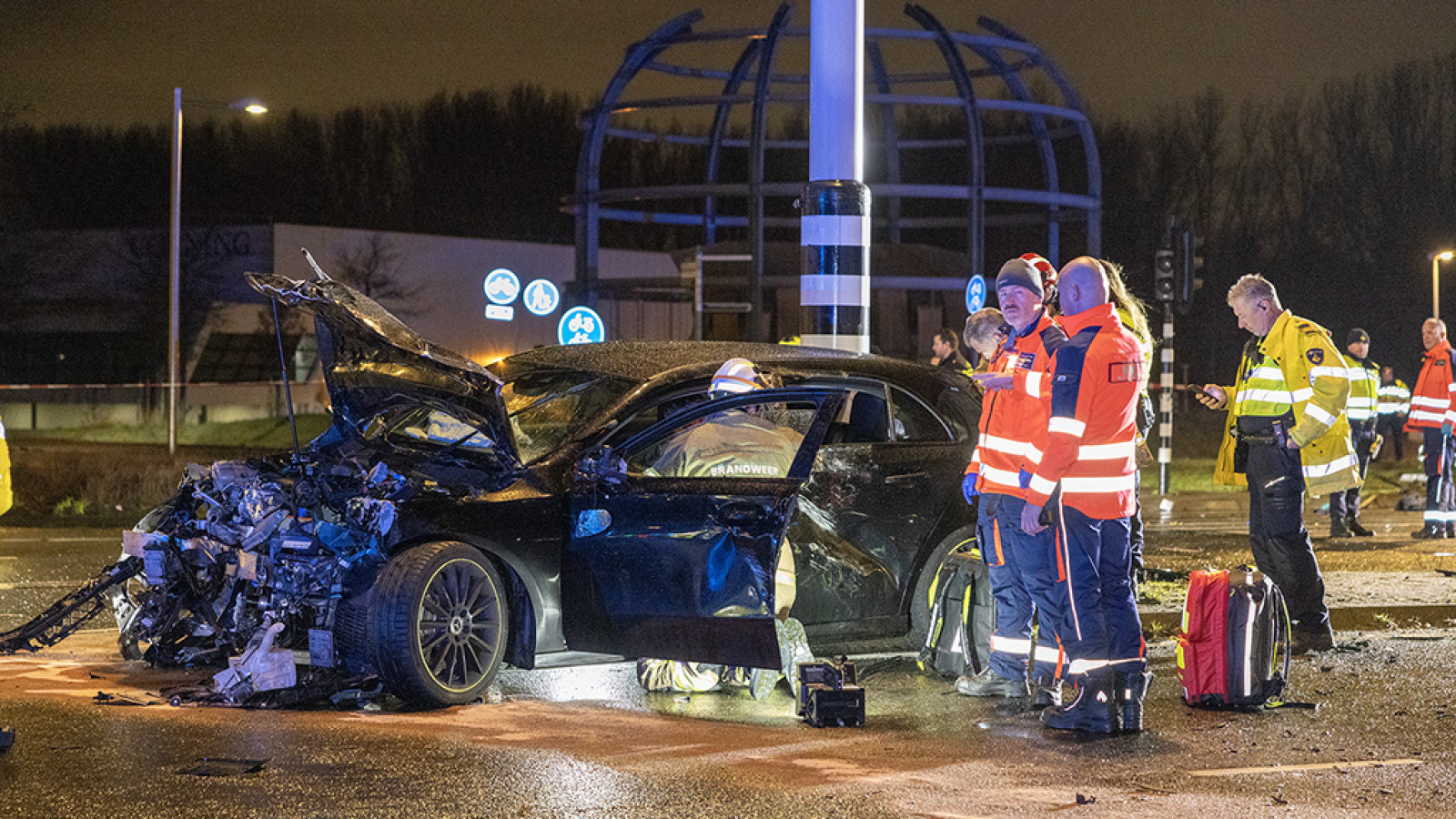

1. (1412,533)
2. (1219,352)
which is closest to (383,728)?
(1412,533)

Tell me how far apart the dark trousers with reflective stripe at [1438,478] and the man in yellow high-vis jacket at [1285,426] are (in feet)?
23.7

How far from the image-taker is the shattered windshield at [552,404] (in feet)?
26.1

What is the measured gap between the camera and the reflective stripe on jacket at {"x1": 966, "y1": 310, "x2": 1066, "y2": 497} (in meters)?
7.33

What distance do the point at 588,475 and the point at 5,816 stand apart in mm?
2925

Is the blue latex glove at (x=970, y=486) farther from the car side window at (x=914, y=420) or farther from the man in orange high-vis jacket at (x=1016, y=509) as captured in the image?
the car side window at (x=914, y=420)

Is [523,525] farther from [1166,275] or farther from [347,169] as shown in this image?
[347,169]

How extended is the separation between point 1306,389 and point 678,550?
3969 millimetres

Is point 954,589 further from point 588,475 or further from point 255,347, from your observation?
point 255,347

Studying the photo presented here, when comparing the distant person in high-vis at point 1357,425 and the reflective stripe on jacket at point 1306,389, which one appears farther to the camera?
the distant person in high-vis at point 1357,425

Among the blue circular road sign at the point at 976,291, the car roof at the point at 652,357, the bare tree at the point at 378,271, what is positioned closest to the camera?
the car roof at the point at 652,357

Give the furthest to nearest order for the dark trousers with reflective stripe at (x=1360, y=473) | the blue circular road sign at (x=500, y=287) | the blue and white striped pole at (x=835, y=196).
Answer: the blue circular road sign at (x=500, y=287), the dark trousers with reflective stripe at (x=1360, y=473), the blue and white striped pole at (x=835, y=196)

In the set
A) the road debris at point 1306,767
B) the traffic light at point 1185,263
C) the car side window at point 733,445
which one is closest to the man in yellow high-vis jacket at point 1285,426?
the car side window at point 733,445

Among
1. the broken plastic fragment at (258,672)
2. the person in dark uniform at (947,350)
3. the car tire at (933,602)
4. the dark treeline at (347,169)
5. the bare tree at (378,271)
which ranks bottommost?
the broken plastic fragment at (258,672)

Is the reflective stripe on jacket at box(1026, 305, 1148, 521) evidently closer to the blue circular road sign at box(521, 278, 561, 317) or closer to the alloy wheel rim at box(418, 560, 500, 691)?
the alloy wheel rim at box(418, 560, 500, 691)
